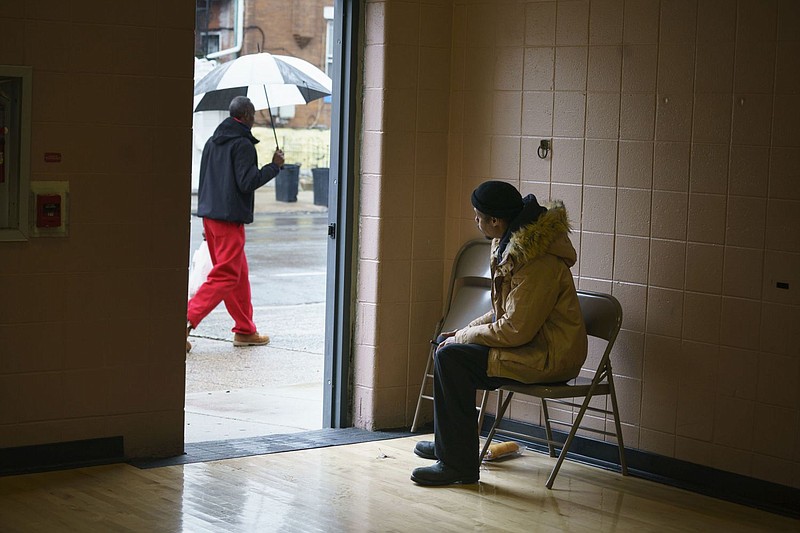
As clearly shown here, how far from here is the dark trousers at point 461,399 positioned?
15.0 ft

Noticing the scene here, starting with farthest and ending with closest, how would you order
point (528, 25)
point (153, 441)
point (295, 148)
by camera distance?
point (295, 148)
point (528, 25)
point (153, 441)

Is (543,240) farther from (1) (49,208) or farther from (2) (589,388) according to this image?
(1) (49,208)

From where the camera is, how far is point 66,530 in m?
3.88

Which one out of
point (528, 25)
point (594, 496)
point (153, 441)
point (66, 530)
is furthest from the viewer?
point (528, 25)

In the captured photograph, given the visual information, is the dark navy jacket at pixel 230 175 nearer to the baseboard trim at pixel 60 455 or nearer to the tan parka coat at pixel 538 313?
the baseboard trim at pixel 60 455

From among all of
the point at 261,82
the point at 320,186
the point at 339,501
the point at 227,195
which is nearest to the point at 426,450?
the point at 339,501

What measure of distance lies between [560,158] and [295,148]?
16997 mm

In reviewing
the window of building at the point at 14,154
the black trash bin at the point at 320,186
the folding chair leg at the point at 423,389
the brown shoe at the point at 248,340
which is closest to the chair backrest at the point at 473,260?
the folding chair leg at the point at 423,389

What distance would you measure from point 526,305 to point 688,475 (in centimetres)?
101

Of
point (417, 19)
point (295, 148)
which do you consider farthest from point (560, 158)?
point (295, 148)

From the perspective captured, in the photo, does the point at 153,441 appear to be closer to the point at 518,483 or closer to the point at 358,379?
the point at 358,379

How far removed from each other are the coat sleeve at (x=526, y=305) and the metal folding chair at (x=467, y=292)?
0.71 meters

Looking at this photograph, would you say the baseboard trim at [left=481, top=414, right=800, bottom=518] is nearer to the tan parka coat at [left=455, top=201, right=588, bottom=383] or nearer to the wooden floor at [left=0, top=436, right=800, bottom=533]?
the wooden floor at [left=0, top=436, right=800, bottom=533]

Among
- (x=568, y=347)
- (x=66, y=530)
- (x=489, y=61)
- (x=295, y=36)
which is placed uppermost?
(x=295, y=36)
